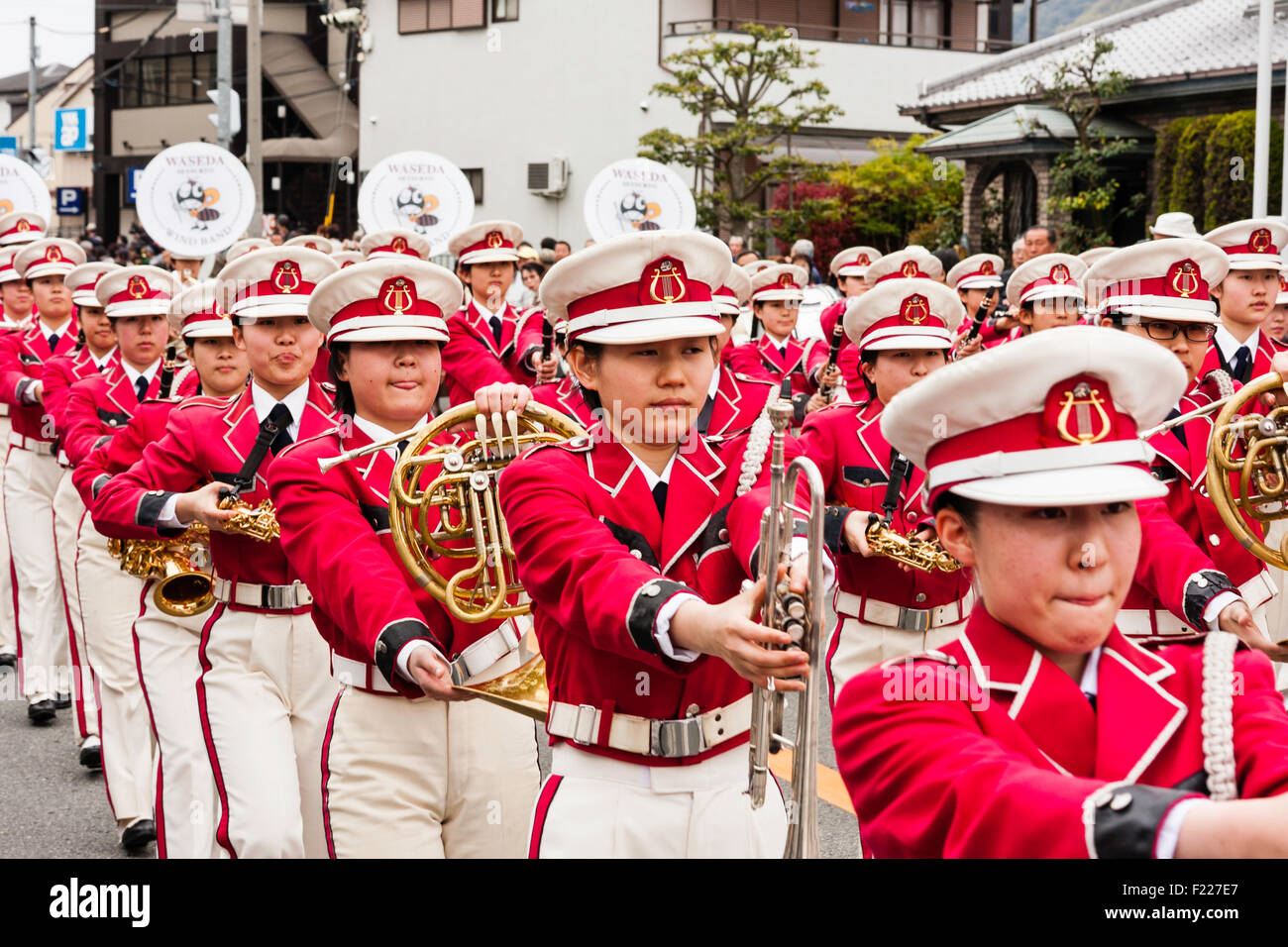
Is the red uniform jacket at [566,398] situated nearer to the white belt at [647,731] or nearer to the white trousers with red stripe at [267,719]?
the white trousers with red stripe at [267,719]

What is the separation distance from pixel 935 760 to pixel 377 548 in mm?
2371

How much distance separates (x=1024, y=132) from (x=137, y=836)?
62.5ft

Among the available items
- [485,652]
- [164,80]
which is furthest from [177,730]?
[164,80]

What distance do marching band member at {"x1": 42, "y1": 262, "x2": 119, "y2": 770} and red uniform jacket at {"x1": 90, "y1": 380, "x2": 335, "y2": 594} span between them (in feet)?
8.82

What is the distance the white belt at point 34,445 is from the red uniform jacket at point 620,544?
6433 millimetres

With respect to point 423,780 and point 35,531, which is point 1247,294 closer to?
point 423,780

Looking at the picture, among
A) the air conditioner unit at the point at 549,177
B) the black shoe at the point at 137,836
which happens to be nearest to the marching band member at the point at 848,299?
the black shoe at the point at 137,836

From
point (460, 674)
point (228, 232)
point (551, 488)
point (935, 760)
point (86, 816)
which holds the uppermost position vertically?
point (228, 232)

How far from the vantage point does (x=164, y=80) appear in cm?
4978

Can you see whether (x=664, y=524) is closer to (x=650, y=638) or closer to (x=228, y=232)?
(x=650, y=638)

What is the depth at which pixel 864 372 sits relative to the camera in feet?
20.3

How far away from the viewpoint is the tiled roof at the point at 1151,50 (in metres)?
21.1

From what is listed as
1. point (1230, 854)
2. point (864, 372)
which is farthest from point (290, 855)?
point (1230, 854)

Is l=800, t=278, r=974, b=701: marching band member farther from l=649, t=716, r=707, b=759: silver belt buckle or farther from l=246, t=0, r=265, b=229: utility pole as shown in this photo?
l=246, t=0, r=265, b=229: utility pole
